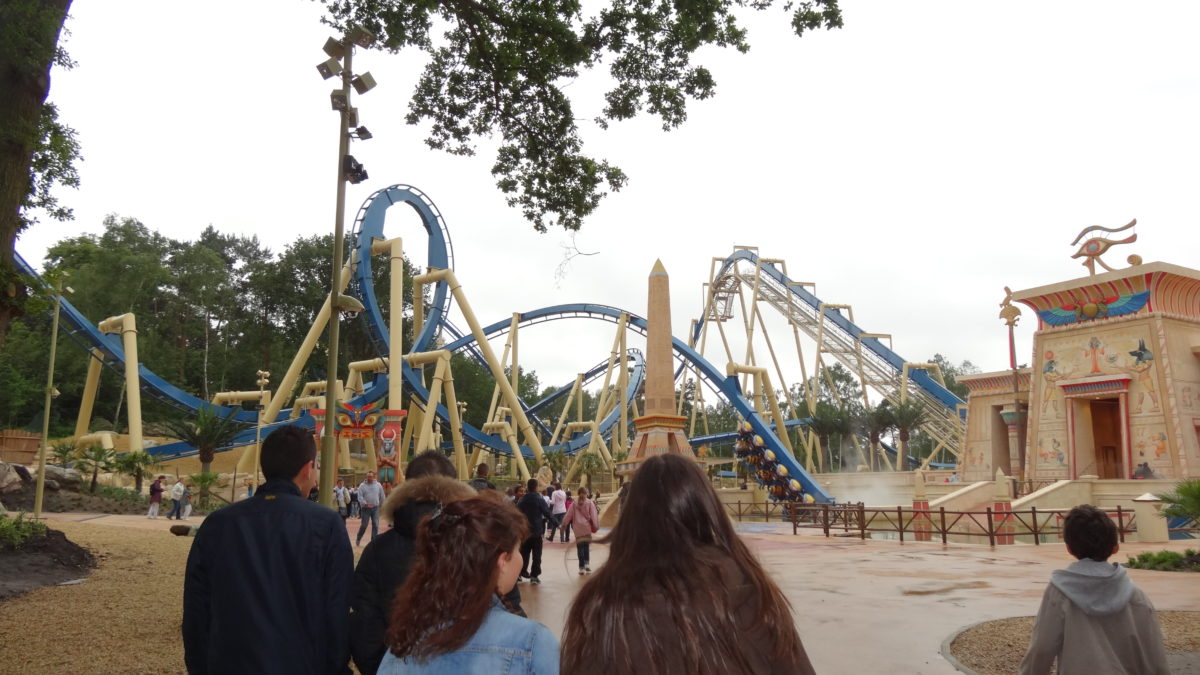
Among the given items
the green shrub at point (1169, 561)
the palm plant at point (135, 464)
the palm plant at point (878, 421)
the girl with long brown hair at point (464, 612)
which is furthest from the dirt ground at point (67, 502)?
the palm plant at point (878, 421)

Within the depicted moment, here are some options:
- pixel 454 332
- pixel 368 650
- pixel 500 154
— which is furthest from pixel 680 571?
pixel 454 332

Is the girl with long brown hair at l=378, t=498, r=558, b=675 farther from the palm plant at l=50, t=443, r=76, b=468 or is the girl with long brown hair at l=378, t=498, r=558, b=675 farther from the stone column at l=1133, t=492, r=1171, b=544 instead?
the palm plant at l=50, t=443, r=76, b=468

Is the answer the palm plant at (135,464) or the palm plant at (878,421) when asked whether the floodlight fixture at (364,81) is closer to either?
the palm plant at (135,464)

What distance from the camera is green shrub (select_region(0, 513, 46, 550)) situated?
9.27 meters

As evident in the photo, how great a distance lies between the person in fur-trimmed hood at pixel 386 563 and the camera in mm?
2777

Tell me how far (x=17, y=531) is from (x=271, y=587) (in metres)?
8.95

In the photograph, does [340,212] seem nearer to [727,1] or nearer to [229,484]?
[727,1]

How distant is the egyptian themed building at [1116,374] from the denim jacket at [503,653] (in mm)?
22791

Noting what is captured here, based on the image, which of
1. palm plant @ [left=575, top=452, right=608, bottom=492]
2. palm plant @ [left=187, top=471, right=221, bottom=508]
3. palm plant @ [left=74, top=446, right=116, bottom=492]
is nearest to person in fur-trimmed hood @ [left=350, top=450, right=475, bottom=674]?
palm plant @ [left=74, top=446, right=116, bottom=492]

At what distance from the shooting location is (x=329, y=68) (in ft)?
28.6

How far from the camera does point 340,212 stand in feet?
29.4

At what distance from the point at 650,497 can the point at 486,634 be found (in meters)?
0.46

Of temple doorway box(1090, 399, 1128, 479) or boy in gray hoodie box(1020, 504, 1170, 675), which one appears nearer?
boy in gray hoodie box(1020, 504, 1170, 675)

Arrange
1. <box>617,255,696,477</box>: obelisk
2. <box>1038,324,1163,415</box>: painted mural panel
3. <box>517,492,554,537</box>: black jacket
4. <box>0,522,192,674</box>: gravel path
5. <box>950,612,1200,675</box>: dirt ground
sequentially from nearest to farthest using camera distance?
<box>950,612,1200,675</box>: dirt ground → <box>0,522,192,674</box>: gravel path → <box>517,492,554,537</box>: black jacket → <box>1038,324,1163,415</box>: painted mural panel → <box>617,255,696,477</box>: obelisk
